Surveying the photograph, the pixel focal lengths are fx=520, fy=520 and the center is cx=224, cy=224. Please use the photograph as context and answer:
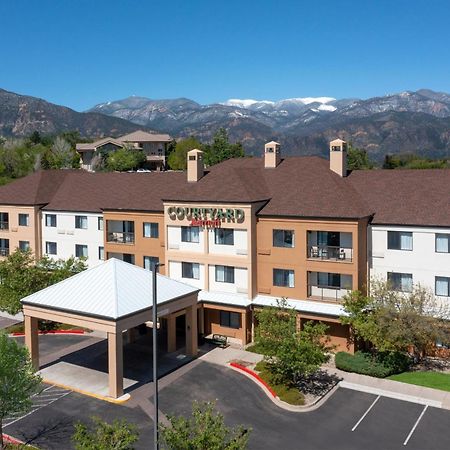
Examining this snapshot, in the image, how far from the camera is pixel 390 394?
1236 inches

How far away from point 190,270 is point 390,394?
19.3 m

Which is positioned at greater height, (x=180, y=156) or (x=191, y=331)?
(x=180, y=156)

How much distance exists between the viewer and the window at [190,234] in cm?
4363

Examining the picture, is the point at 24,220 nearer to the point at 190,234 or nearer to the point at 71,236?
the point at 71,236

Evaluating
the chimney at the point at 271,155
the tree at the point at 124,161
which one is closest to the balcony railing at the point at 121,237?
the chimney at the point at 271,155

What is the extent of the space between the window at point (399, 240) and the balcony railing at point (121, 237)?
75.8 feet

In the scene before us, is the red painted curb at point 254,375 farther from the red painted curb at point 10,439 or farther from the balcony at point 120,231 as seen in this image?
the balcony at point 120,231

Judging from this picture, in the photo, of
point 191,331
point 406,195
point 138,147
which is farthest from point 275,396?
point 138,147

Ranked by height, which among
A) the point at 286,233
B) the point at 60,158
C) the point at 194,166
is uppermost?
the point at 60,158

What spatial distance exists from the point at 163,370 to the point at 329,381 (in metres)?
11.1

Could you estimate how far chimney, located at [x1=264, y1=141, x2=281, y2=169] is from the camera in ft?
155

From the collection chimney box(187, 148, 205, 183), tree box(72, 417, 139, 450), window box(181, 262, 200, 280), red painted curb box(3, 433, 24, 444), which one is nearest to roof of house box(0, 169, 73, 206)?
chimney box(187, 148, 205, 183)

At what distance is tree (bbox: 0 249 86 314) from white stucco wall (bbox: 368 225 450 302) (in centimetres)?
2503

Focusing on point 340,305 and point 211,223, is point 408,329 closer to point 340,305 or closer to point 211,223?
point 340,305
